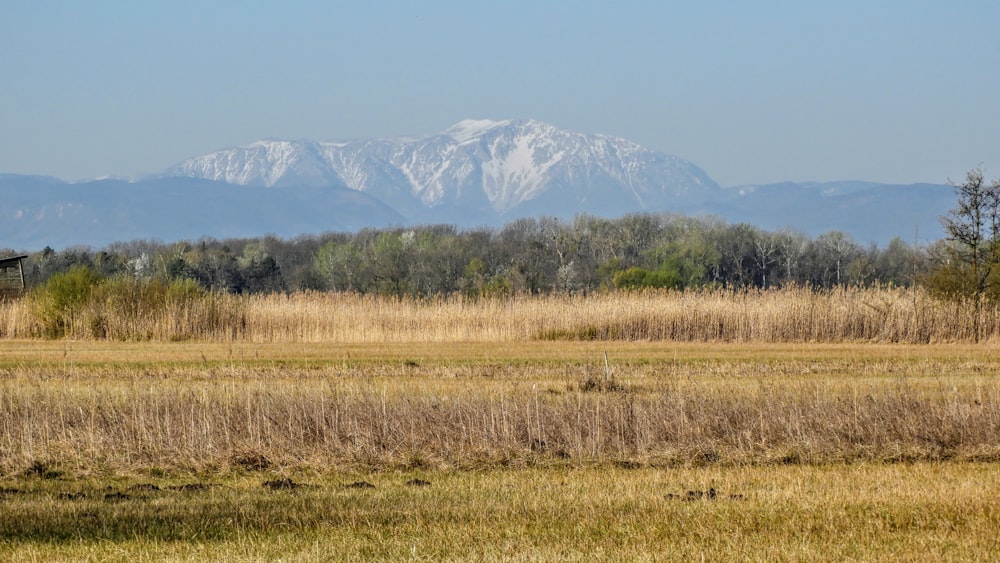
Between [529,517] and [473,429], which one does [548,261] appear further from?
[529,517]

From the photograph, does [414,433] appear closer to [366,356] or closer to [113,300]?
[366,356]

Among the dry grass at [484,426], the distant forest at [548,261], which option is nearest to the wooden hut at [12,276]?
the distant forest at [548,261]

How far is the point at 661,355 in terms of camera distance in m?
26.3

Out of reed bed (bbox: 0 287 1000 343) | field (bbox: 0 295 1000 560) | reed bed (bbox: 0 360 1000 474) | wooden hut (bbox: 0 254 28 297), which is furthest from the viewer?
wooden hut (bbox: 0 254 28 297)

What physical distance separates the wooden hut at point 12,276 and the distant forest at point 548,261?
1376 cm

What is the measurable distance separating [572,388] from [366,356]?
929 cm

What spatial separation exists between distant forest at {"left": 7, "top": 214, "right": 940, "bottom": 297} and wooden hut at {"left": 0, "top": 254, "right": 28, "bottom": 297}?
13.8m

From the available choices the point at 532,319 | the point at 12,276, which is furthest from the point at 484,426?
the point at 12,276

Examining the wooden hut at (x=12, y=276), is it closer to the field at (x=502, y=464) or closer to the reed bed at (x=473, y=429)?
the field at (x=502, y=464)

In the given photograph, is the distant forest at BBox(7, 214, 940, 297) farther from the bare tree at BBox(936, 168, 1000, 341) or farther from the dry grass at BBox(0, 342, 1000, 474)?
the dry grass at BBox(0, 342, 1000, 474)

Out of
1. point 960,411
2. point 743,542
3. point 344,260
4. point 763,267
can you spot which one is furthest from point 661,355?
point 344,260

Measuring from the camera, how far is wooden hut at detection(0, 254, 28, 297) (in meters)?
44.1

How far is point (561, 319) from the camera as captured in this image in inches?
1330

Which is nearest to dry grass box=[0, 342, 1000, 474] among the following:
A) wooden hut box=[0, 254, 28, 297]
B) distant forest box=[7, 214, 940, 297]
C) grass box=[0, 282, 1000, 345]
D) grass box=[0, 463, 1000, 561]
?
grass box=[0, 463, 1000, 561]
